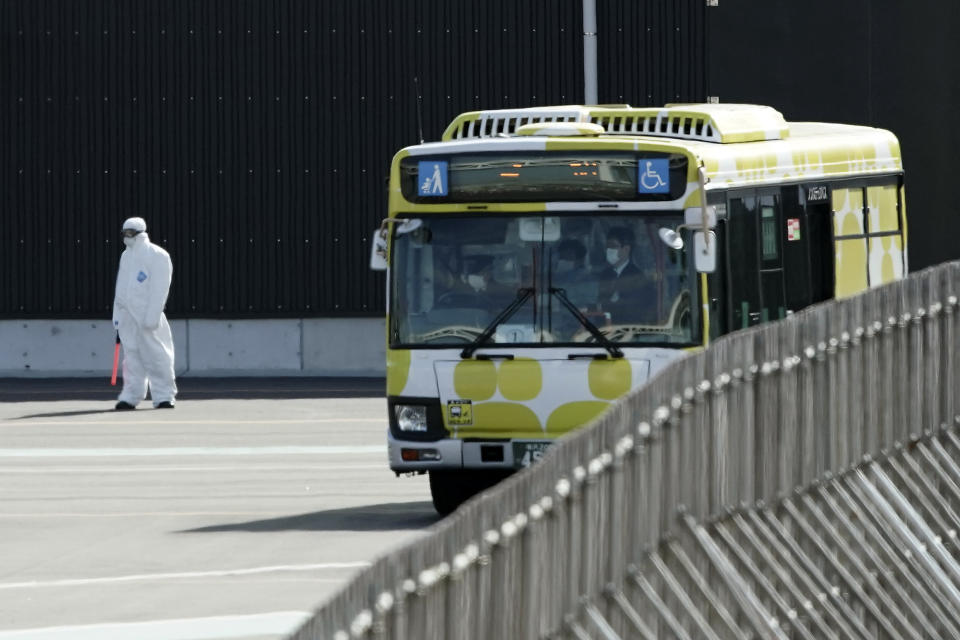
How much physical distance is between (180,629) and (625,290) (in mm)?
4640

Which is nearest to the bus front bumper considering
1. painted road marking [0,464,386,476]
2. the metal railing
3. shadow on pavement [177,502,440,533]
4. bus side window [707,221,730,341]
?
shadow on pavement [177,502,440,533]

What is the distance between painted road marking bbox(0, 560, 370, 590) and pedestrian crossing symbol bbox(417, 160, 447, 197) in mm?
2859

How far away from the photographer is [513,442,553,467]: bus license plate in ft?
43.8

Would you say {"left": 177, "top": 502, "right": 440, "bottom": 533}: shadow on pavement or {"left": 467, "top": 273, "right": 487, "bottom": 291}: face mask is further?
{"left": 467, "top": 273, "right": 487, "bottom": 291}: face mask

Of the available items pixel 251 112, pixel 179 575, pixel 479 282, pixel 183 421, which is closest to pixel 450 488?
pixel 479 282

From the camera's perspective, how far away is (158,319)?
22.8 m

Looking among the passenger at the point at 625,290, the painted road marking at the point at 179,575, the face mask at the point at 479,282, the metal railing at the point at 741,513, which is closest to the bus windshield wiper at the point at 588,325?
the passenger at the point at 625,290

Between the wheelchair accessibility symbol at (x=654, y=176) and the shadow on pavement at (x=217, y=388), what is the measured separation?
11.5 metres

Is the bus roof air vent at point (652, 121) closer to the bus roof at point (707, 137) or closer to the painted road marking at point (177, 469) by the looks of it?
the bus roof at point (707, 137)

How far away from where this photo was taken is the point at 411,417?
13.8m

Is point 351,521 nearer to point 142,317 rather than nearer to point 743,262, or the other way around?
point 743,262

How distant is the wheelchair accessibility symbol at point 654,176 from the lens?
44.6ft

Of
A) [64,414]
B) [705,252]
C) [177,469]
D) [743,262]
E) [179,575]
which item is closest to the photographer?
[179,575]

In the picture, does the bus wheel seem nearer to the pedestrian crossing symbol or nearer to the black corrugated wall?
the pedestrian crossing symbol
